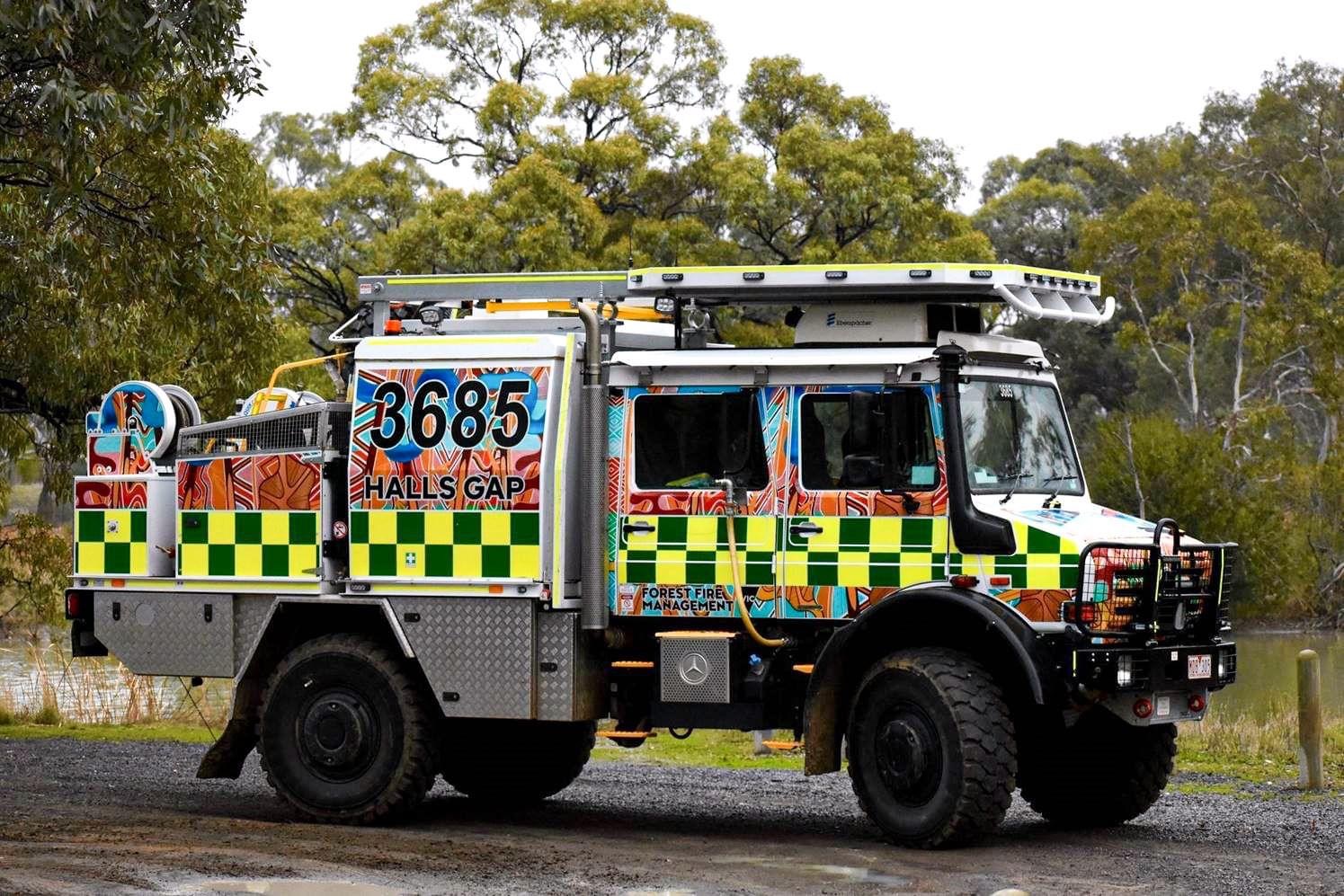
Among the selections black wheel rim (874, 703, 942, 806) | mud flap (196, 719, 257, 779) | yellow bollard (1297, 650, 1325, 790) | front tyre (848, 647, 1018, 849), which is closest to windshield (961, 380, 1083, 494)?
front tyre (848, 647, 1018, 849)

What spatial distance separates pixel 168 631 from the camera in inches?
487

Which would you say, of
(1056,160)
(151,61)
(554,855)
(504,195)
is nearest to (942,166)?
(504,195)

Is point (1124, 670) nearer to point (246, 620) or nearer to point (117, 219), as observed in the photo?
point (246, 620)

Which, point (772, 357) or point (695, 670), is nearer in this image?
point (772, 357)

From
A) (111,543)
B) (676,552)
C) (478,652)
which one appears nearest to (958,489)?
(676,552)

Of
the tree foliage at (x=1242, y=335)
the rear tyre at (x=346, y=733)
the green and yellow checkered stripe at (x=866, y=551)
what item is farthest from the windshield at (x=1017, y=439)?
the tree foliage at (x=1242, y=335)

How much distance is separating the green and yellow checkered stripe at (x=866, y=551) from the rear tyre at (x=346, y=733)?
8.07 feet

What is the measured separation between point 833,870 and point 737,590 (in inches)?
69.1

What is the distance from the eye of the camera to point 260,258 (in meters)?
16.2

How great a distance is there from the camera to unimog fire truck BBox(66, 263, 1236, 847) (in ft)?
34.6

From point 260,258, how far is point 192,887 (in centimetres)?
795

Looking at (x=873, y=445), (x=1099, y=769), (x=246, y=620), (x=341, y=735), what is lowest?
(x=1099, y=769)

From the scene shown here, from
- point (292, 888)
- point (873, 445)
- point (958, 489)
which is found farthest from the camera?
point (873, 445)

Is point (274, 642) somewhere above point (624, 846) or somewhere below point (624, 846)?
above
